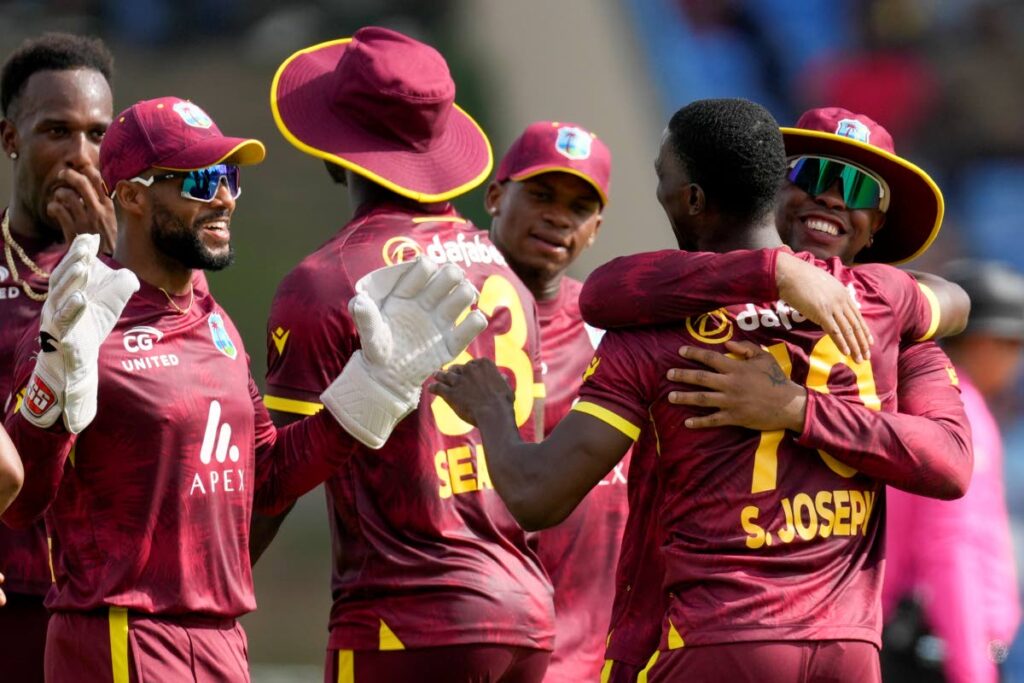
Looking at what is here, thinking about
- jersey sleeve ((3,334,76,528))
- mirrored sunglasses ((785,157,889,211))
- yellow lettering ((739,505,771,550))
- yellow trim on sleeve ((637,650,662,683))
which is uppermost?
mirrored sunglasses ((785,157,889,211))

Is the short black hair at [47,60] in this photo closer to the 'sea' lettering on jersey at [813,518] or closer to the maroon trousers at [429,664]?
the maroon trousers at [429,664]

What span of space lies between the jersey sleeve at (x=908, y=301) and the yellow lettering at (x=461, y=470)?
1.19 m

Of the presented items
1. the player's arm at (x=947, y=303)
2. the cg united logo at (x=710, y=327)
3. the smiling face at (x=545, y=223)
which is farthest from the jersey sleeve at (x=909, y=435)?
the smiling face at (x=545, y=223)

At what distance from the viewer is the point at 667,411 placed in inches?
146

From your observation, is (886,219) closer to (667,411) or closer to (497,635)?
(667,411)

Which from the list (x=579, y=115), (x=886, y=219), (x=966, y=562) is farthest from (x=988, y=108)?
(x=886, y=219)

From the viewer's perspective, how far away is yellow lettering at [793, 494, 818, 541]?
3.67 m

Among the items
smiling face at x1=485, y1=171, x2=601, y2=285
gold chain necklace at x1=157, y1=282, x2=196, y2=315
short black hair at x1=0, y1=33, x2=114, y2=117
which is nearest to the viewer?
gold chain necklace at x1=157, y1=282, x2=196, y2=315

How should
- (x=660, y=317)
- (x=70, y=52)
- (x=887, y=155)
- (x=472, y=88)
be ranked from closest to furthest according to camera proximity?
(x=660, y=317) → (x=887, y=155) → (x=70, y=52) → (x=472, y=88)

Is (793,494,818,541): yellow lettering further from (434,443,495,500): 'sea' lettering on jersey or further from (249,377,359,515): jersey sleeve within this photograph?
(249,377,359,515): jersey sleeve

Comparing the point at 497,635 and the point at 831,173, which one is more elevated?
the point at 831,173

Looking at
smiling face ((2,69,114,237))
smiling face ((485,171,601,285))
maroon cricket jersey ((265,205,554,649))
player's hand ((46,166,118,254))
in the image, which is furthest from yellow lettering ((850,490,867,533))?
smiling face ((2,69,114,237))

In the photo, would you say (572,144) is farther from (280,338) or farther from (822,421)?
(822,421)

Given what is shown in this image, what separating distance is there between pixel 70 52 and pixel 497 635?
230 centimetres
